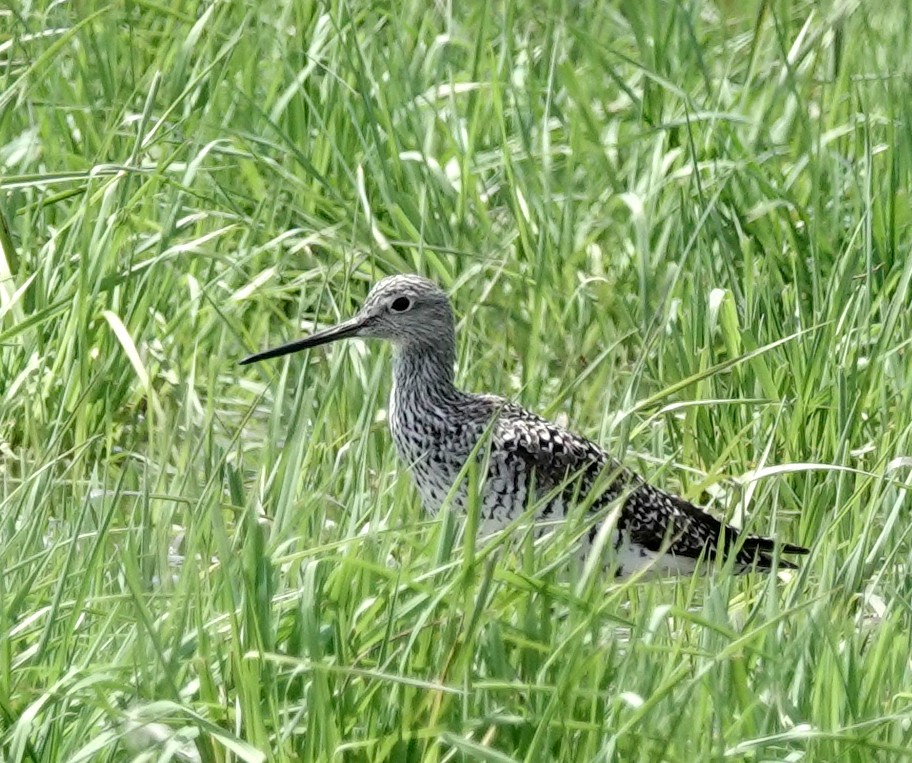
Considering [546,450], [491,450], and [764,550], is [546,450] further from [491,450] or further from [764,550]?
[764,550]

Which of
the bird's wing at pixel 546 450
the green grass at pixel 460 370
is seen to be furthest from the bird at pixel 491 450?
the green grass at pixel 460 370

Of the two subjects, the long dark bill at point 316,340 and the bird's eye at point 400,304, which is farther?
the bird's eye at point 400,304

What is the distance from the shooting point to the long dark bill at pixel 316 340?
579cm

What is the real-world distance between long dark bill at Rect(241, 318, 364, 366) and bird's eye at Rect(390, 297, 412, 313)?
0.11 metres

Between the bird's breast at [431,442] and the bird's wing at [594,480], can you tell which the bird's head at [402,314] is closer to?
the bird's breast at [431,442]

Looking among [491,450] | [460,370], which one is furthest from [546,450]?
[460,370]

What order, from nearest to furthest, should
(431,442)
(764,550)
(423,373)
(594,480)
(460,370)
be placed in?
(764,550) < (594,480) < (431,442) < (423,373) < (460,370)

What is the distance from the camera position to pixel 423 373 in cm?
596

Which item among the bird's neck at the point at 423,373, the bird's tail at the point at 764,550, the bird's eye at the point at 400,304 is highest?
the bird's eye at the point at 400,304

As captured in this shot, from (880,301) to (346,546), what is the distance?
7.72 ft

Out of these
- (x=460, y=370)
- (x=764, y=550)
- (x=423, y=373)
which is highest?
(x=423, y=373)

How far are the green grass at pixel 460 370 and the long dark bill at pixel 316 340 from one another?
0.06 m

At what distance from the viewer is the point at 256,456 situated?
6.17 metres

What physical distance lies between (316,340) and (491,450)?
61cm
